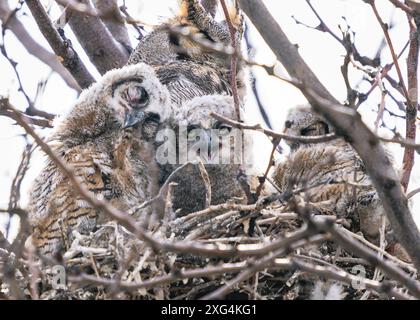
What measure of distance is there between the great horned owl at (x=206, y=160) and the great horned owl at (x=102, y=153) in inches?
6.4

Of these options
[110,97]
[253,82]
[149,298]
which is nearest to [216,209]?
[149,298]

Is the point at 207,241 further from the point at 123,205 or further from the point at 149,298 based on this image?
the point at 123,205

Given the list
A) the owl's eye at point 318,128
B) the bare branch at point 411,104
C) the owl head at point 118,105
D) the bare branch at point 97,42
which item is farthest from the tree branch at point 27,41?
the bare branch at point 411,104

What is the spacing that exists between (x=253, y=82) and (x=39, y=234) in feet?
7.74

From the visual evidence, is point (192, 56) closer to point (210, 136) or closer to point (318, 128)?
point (318, 128)

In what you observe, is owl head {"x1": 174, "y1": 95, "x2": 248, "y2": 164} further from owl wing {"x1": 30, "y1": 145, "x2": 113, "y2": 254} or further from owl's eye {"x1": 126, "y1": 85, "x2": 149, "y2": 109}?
owl wing {"x1": 30, "y1": 145, "x2": 113, "y2": 254}

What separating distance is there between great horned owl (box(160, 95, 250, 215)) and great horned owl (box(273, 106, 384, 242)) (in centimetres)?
30

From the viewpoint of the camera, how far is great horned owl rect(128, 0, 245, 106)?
15.8ft

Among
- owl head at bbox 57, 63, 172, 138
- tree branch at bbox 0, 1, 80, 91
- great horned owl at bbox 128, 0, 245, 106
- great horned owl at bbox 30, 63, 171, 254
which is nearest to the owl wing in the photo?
great horned owl at bbox 30, 63, 171, 254

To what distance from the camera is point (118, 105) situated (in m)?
3.97

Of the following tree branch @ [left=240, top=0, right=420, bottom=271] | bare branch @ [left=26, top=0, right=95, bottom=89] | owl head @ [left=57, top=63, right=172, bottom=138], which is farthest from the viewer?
bare branch @ [left=26, top=0, right=95, bottom=89]

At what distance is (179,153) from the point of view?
12.4 ft

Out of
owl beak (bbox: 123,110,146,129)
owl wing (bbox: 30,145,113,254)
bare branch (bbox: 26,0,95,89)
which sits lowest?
owl wing (bbox: 30,145,113,254)

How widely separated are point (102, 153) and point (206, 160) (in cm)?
50
